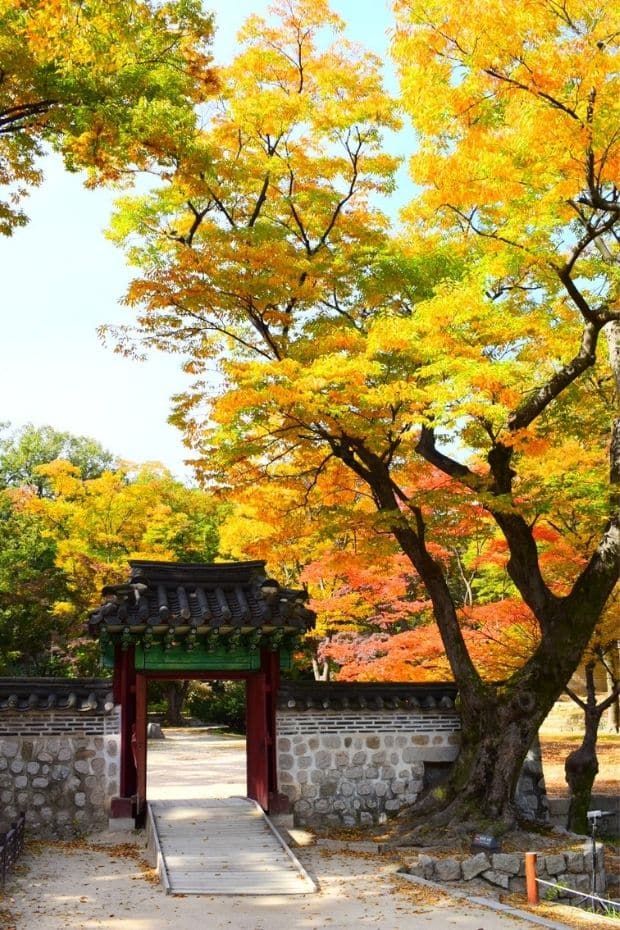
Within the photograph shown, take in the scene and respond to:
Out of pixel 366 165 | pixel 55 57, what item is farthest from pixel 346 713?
pixel 55 57

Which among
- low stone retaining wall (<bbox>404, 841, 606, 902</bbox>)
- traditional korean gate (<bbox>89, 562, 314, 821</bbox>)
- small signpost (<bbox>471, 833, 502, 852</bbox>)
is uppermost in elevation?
traditional korean gate (<bbox>89, 562, 314, 821</bbox>)

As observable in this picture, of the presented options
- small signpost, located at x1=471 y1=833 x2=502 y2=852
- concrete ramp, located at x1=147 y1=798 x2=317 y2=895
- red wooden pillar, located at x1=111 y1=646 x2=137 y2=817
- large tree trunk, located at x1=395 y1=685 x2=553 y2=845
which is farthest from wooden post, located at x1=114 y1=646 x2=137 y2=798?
small signpost, located at x1=471 y1=833 x2=502 y2=852

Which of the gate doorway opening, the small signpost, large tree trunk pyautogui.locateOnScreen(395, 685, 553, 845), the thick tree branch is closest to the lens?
the small signpost

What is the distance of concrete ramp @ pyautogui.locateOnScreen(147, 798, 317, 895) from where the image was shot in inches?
413

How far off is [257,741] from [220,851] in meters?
2.89

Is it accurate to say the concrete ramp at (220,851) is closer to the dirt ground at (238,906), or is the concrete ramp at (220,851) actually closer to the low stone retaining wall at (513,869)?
the dirt ground at (238,906)

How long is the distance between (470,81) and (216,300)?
17.3 feet

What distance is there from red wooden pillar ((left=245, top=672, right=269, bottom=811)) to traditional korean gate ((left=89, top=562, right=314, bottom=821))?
0.02 meters

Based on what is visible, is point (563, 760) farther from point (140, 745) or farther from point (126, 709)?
point (126, 709)

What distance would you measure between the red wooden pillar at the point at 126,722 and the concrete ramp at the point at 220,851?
1.40 feet

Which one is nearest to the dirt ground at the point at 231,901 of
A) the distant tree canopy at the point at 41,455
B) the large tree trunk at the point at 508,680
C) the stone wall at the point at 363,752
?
the stone wall at the point at 363,752

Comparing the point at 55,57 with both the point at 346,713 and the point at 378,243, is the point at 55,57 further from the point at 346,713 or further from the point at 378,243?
the point at 346,713

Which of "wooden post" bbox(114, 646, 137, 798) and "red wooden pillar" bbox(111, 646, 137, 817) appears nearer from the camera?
"red wooden pillar" bbox(111, 646, 137, 817)

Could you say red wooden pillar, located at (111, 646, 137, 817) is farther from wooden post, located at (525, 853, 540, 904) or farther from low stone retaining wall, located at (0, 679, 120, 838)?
wooden post, located at (525, 853, 540, 904)
